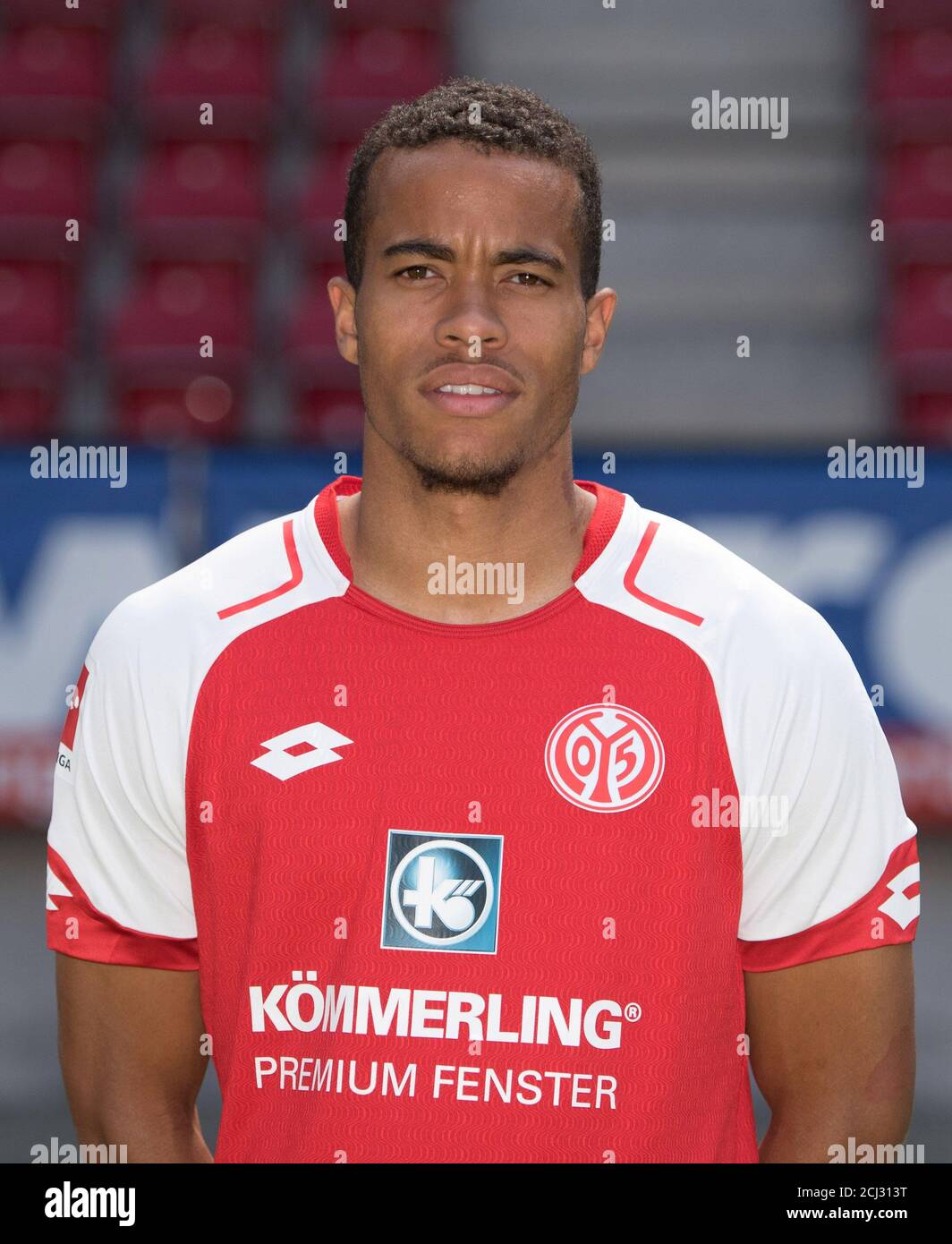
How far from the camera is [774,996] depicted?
213 centimetres

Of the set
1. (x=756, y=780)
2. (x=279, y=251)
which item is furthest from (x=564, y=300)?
(x=279, y=251)

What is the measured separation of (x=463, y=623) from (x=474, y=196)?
0.54 m

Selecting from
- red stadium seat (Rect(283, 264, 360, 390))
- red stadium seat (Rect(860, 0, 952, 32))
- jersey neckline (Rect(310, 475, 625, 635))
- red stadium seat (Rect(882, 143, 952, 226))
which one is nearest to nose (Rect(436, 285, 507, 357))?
jersey neckline (Rect(310, 475, 625, 635))

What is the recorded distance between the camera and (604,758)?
6.84 feet

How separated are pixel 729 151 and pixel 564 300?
7.45 m

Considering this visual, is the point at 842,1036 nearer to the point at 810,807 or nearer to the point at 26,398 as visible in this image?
the point at 810,807

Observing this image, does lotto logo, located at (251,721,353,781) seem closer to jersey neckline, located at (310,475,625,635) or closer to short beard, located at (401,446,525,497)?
jersey neckline, located at (310,475,625,635)

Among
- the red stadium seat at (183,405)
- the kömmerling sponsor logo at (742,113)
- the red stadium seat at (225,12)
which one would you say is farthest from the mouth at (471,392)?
the red stadium seat at (225,12)

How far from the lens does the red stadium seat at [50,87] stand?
9.00 m

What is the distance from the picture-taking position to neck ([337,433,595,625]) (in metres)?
2.19

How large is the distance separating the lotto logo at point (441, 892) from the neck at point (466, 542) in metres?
0.31

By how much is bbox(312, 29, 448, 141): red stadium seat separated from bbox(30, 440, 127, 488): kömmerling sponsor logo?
11.8 feet

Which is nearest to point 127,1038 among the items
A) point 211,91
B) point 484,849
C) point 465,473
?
point 484,849

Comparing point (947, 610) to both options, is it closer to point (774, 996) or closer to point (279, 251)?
point (774, 996)
